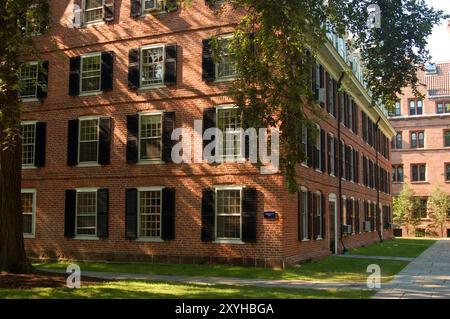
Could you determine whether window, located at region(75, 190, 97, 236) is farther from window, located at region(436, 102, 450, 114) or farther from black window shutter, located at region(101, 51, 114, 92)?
window, located at region(436, 102, 450, 114)

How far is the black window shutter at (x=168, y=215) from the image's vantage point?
2078cm

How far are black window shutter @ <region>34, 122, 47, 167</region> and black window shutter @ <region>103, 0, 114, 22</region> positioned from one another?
17.6ft

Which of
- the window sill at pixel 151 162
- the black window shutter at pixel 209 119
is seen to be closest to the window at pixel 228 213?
the black window shutter at pixel 209 119

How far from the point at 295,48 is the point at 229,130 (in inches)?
349

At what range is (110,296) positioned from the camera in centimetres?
1126

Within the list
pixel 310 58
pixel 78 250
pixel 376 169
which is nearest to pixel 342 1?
pixel 310 58

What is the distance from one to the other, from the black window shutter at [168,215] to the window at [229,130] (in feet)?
8.70

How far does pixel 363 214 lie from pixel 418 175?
85.8 ft

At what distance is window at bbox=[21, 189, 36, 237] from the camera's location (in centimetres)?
2367

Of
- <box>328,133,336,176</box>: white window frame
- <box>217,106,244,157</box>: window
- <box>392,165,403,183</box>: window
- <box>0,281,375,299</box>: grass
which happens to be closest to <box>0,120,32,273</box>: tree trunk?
<box>0,281,375,299</box>: grass

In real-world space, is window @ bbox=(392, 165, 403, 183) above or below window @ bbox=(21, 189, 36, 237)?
above

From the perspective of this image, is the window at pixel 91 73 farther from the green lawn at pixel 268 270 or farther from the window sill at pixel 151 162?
the green lawn at pixel 268 270

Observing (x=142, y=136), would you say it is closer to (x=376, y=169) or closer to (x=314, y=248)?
(x=314, y=248)

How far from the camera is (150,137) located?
21859 millimetres
